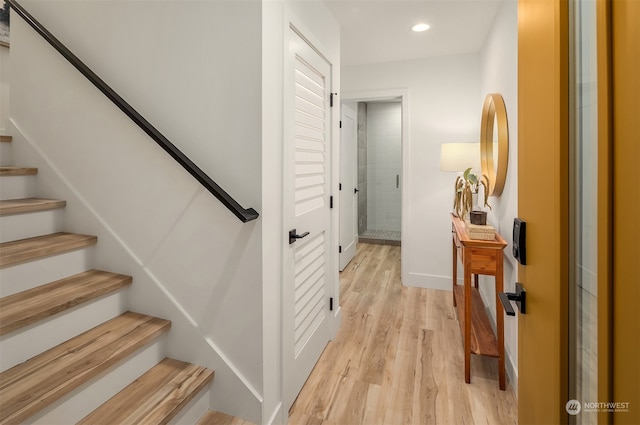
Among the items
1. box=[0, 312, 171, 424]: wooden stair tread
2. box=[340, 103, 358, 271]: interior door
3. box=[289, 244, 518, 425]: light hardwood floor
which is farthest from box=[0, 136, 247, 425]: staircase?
box=[340, 103, 358, 271]: interior door

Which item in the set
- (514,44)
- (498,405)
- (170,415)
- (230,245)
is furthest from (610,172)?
(514,44)

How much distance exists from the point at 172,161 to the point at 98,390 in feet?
3.25

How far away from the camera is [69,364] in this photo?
1315 millimetres

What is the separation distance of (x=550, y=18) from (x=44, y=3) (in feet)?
7.93

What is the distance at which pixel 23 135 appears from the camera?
78.6 inches

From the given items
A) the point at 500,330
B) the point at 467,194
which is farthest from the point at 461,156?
the point at 500,330

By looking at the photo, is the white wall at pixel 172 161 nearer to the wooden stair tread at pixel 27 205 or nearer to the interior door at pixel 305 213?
the wooden stair tread at pixel 27 205

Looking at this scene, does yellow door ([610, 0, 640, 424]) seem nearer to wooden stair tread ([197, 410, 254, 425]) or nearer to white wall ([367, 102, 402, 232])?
wooden stair tread ([197, 410, 254, 425])

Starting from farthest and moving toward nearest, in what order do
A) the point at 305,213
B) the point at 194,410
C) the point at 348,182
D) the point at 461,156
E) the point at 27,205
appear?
the point at 348,182 < the point at 461,156 < the point at 305,213 < the point at 27,205 < the point at 194,410

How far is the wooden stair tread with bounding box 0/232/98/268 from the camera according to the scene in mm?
1480

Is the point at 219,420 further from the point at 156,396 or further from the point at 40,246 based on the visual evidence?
the point at 40,246

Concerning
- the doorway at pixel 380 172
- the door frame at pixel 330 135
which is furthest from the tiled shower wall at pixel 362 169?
the door frame at pixel 330 135

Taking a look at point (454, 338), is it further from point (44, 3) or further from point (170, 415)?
point (44, 3)

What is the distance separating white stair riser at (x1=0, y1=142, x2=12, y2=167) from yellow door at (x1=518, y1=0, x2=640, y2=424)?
8.72 feet
